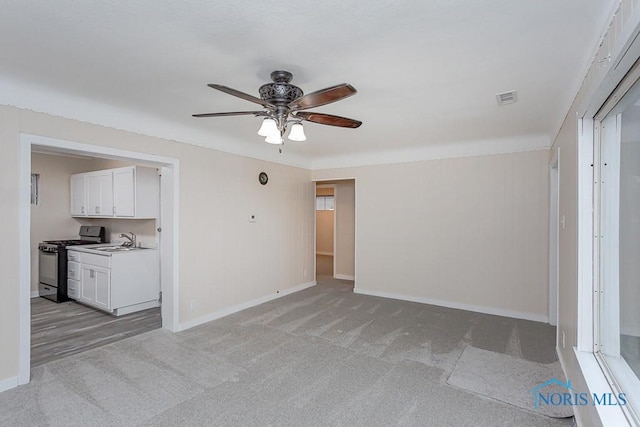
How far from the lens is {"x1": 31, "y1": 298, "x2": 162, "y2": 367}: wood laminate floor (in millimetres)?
3216

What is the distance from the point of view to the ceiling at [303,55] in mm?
1594

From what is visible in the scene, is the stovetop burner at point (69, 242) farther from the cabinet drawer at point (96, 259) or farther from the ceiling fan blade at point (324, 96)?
the ceiling fan blade at point (324, 96)

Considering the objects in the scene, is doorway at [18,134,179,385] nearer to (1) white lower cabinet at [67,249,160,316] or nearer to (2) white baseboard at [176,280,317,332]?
(2) white baseboard at [176,280,317,332]

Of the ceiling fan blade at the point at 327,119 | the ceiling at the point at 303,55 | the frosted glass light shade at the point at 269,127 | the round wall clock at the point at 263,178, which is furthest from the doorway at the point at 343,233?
the frosted glass light shade at the point at 269,127

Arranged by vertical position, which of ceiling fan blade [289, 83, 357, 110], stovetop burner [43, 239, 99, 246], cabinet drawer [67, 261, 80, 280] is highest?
ceiling fan blade [289, 83, 357, 110]

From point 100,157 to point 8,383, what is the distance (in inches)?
78.2

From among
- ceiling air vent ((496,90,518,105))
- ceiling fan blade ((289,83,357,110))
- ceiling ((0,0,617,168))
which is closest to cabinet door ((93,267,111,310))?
ceiling ((0,0,617,168))

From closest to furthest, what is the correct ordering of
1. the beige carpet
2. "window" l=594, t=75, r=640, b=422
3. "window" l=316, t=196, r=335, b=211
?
"window" l=594, t=75, r=640, b=422 < the beige carpet < "window" l=316, t=196, r=335, b=211

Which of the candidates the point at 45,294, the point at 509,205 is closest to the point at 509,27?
the point at 509,205

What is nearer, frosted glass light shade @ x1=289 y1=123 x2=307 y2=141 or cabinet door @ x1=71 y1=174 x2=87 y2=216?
frosted glass light shade @ x1=289 y1=123 x2=307 y2=141

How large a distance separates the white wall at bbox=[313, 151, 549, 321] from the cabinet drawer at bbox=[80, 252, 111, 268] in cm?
374

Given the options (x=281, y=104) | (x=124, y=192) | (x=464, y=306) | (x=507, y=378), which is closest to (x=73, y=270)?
(x=124, y=192)

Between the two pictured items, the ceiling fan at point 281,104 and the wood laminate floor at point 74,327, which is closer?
the ceiling fan at point 281,104

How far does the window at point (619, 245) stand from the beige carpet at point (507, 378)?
0.66 metres
